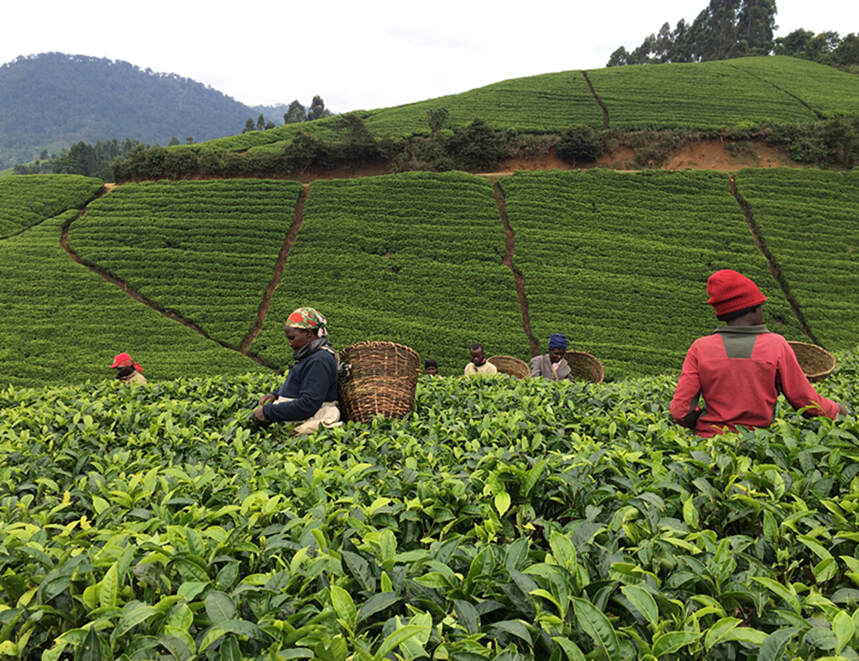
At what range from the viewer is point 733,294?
3023mm

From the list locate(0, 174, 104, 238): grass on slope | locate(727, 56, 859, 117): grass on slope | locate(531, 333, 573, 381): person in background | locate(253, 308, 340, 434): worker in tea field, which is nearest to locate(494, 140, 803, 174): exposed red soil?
locate(727, 56, 859, 117): grass on slope

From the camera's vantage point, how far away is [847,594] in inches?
50.4

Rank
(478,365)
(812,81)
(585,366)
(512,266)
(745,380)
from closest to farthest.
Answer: (745,380)
(478,365)
(585,366)
(512,266)
(812,81)

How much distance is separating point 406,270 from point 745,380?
18377mm

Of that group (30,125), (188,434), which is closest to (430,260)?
(188,434)

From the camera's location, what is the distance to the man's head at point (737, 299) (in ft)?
9.87

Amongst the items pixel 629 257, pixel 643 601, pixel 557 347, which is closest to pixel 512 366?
pixel 557 347

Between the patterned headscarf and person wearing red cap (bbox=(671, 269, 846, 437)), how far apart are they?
2.97 m

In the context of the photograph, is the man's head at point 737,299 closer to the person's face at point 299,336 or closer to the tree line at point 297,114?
the person's face at point 299,336

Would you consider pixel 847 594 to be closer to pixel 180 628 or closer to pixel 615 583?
pixel 615 583

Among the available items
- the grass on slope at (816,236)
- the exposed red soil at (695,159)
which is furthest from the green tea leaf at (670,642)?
the exposed red soil at (695,159)

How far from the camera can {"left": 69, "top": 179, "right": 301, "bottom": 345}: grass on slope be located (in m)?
19.0

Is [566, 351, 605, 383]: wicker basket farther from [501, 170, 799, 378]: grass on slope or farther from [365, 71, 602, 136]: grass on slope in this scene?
[365, 71, 602, 136]: grass on slope

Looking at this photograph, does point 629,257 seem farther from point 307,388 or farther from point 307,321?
point 307,388
